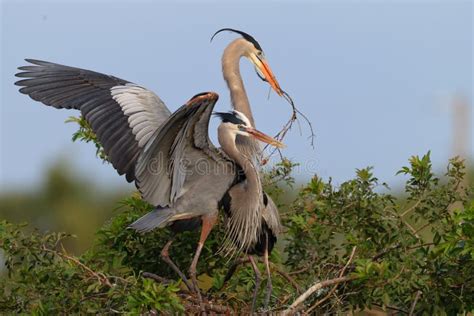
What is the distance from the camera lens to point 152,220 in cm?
587

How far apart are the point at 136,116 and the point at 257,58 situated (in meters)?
1.49

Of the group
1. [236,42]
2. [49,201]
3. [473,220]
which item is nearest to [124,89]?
[236,42]

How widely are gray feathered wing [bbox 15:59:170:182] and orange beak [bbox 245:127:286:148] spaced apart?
0.52m

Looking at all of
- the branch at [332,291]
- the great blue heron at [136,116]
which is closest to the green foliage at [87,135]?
the great blue heron at [136,116]

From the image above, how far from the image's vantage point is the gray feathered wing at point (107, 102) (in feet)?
20.9

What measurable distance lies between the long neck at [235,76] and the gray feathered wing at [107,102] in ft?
2.58

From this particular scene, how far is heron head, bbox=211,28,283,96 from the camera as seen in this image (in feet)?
25.0

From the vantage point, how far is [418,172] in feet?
18.4

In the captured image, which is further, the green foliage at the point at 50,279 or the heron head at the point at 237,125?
the heron head at the point at 237,125

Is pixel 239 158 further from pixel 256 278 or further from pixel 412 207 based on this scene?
pixel 412 207

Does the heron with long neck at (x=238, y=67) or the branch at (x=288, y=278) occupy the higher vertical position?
the heron with long neck at (x=238, y=67)

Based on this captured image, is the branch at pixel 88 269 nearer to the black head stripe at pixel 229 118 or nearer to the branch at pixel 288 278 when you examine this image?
the branch at pixel 288 278

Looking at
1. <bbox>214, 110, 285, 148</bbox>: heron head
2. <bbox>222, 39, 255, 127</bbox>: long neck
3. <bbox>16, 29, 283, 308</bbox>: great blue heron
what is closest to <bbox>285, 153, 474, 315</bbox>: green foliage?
<bbox>16, 29, 283, 308</bbox>: great blue heron

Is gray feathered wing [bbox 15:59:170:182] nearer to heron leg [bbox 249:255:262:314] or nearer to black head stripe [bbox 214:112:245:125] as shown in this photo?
black head stripe [bbox 214:112:245:125]
